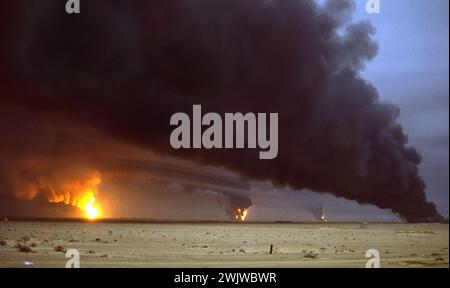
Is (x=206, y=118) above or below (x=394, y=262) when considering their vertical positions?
above

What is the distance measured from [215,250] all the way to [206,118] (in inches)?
343

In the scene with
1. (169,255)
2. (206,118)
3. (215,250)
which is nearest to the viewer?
(206,118)

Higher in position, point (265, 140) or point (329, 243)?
point (265, 140)

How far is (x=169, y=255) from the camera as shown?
2277 centimetres

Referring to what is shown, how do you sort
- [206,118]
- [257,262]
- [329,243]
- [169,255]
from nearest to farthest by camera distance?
[206,118]
[257,262]
[169,255]
[329,243]
